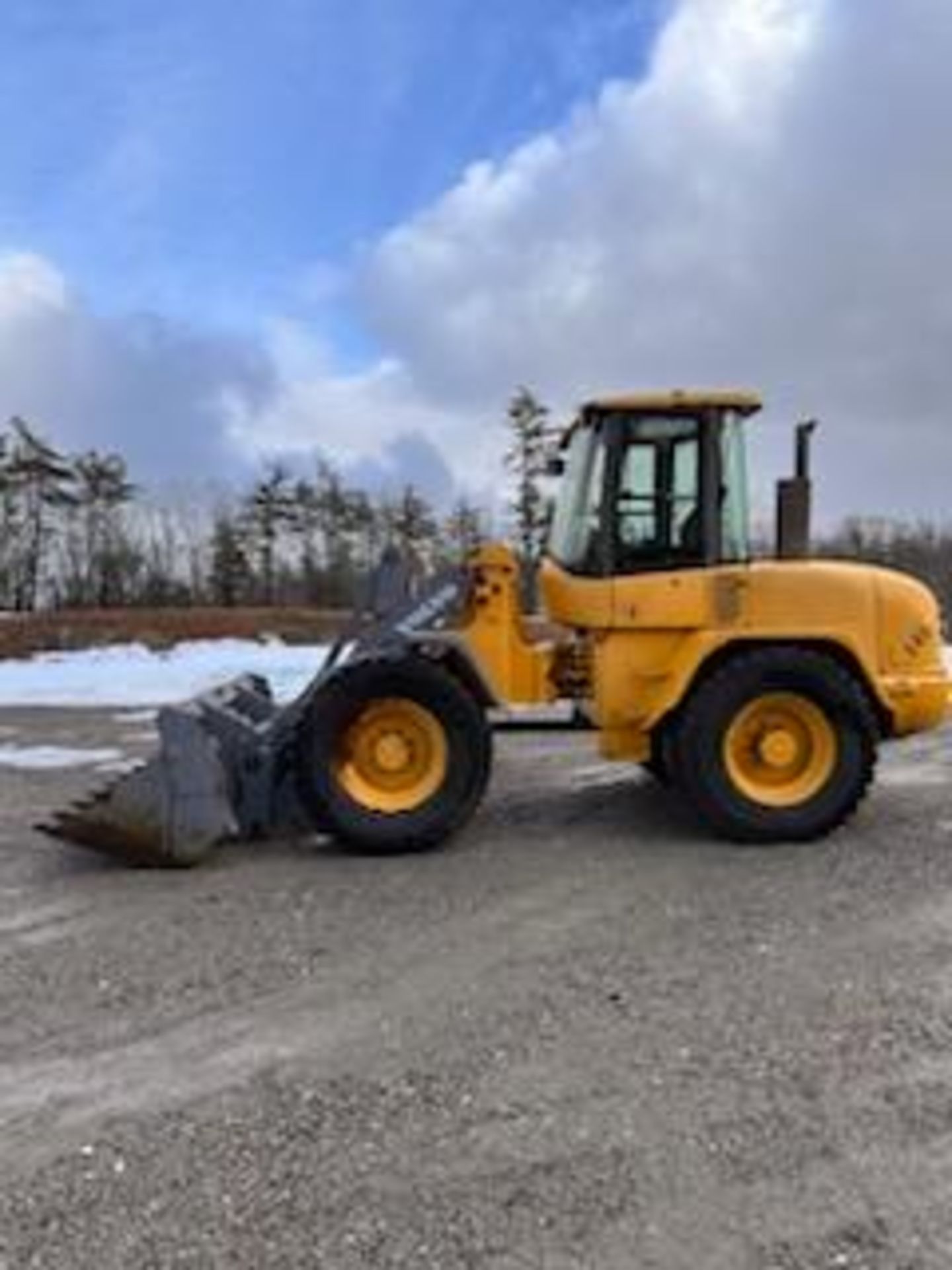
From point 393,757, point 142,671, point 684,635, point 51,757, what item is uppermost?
point 684,635

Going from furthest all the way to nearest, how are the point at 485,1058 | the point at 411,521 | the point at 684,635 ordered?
the point at 411,521 < the point at 684,635 < the point at 485,1058

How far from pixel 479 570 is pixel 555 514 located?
3.93 feet

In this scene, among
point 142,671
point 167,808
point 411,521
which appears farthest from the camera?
point 411,521

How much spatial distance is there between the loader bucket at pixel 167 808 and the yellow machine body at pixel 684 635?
1.68 metres

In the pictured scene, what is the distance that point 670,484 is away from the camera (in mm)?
9812

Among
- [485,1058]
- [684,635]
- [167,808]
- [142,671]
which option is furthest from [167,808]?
[142,671]

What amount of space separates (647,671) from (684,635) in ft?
0.95

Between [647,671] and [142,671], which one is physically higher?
[647,671]

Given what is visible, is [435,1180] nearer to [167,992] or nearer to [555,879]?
[167,992]

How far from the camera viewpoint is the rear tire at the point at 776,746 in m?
9.59

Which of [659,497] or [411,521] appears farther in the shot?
[411,521]

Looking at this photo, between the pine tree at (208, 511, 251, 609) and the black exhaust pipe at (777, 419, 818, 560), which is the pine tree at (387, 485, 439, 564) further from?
the black exhaust pipe at (777, 419, 818, 560)

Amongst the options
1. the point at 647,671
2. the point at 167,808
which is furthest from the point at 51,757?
the point at 647,671

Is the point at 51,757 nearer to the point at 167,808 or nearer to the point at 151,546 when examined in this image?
the point at 167,808
